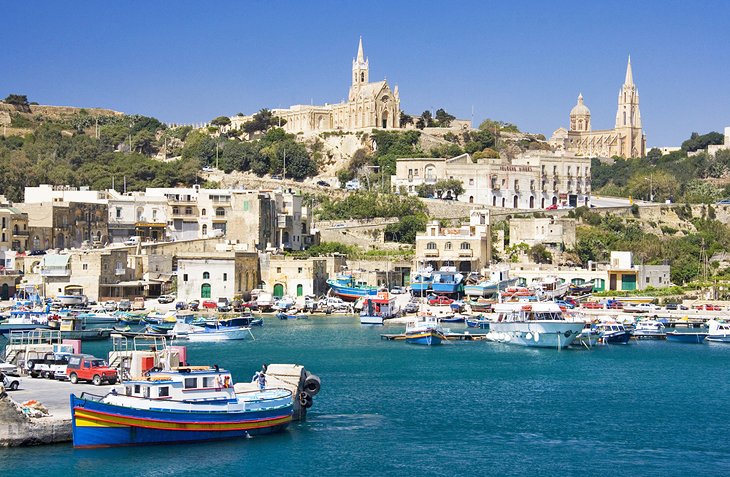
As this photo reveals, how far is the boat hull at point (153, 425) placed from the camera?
26.6 metres

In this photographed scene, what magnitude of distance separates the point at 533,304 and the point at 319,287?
18.0 m

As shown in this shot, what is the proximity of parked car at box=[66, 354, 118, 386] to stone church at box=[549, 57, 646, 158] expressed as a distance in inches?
4147

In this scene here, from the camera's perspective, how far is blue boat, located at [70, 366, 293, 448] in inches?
1053

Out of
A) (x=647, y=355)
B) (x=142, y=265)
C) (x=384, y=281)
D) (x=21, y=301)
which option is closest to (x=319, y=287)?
(x=384, y=281)

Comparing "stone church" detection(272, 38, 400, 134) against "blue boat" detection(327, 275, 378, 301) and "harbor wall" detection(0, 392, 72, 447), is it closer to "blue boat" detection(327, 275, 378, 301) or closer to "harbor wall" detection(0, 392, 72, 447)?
"blue boat" detection(327, 275, 378, 301)

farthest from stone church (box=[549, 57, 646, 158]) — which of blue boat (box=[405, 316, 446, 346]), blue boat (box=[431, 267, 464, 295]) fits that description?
blue boat (box=[405, 316, 446, 346])

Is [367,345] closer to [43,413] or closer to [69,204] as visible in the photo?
[43,413]

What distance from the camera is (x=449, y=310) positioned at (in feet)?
198

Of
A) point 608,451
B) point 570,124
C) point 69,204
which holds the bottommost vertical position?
point 608,451

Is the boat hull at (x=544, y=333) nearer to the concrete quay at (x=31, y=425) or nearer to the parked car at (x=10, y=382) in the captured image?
the parked car at (x=10, y=382)

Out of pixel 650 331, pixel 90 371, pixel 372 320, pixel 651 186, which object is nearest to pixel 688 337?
pixel 650 331

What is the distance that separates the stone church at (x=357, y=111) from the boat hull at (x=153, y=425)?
2910 inches

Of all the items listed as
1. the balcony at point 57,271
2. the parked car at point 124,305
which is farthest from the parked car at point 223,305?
the balcony at point 57,271

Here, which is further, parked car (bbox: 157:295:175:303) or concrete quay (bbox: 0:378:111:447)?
parked car (bbox: 157:295:175:303)
